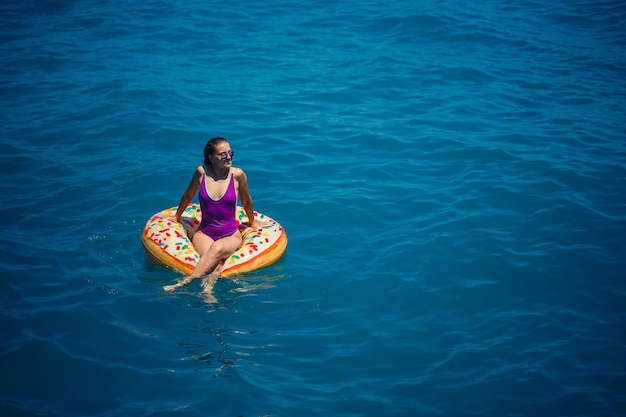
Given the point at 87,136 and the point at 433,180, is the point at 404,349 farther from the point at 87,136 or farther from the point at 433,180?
the point at 87,136

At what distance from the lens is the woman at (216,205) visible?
258 inches

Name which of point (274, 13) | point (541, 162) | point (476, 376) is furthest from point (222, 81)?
point (476, 376)

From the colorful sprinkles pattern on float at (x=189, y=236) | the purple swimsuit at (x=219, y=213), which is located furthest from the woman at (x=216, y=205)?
the colorful sprinkles pattern on float at (x=189, y=236)

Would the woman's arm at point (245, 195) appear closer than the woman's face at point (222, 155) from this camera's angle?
No

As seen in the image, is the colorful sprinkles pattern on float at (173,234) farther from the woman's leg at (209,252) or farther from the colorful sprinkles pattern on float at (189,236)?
the woman's leg at (209,252)

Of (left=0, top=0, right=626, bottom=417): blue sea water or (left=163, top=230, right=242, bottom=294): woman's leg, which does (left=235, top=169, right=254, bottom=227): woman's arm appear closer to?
(left=163, top=230, right=242, bottom=294): woman's leg

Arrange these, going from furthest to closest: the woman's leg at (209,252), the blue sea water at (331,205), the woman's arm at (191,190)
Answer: the woman's arm at (191,190)
the woman's leg at (209,252)
the blue sea water at (331,205)

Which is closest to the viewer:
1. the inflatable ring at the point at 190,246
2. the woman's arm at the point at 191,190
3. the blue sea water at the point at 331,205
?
the blue sea water at the point at 331,205

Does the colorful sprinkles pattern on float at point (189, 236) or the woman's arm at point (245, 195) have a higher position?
the woman's arm at point (245, 195)

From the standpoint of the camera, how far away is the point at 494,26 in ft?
44.2

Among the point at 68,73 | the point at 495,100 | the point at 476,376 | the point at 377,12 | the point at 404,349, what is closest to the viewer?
the point at 476,376

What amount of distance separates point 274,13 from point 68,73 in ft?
17.9

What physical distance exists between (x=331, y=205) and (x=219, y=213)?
1990 millimetres

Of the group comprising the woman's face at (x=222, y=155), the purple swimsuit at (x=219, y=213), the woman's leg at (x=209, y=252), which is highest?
the woman's face at (x=222, y=155)
